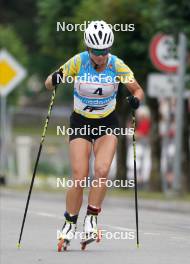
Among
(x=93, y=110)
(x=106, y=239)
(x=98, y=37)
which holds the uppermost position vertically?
(x=98, y=37)

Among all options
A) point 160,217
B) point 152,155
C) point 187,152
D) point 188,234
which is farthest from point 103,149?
point 152,155

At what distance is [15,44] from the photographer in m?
56.8

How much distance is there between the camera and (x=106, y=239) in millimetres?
14672

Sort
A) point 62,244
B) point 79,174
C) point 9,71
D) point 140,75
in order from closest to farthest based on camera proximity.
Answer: point 62,244
point 79,174
point 140,75
point 9,71

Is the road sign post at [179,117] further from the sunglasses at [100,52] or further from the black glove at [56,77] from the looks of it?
the sunglasses at [100,52]

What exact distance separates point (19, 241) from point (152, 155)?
17.9m

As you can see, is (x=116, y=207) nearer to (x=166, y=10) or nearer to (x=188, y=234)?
(x=166, y=10)

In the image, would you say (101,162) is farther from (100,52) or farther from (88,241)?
(100,52)

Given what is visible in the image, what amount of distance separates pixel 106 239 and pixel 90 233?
155 cm

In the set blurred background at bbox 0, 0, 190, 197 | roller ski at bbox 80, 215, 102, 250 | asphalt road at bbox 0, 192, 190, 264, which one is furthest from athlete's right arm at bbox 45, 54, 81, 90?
blurred background at bbox 0, 0, 190, 197

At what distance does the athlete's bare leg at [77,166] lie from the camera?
1329 centimetres

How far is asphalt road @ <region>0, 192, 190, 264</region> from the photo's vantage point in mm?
12336

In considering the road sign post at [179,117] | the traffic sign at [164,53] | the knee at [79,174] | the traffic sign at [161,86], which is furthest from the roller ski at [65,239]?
the traffic sign at [161,86]

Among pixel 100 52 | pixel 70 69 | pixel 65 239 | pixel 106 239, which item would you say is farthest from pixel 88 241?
pixel 100 52
